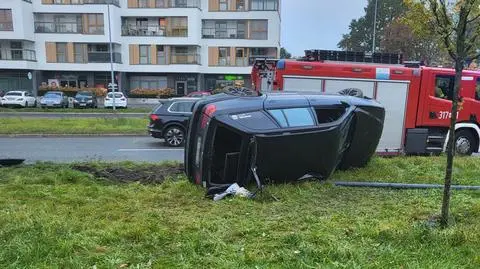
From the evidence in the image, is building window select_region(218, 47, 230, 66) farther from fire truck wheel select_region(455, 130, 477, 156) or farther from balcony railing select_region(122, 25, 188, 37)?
fire truck wheel select_region(455, 130, 477, 156)

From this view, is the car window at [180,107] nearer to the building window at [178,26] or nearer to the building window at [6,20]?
the building window at [178,26]

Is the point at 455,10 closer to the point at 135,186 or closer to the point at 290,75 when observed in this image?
the point at 135,186

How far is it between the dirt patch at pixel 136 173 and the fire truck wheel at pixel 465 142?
7.64 meters

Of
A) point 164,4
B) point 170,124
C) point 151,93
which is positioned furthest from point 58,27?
point 170,124

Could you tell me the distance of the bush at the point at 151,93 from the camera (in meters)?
48.6

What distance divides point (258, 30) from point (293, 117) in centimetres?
4457

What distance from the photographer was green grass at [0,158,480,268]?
3.78 m

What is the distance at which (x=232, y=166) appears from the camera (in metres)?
6.70

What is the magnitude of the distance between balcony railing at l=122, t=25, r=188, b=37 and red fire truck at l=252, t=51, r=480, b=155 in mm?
39061

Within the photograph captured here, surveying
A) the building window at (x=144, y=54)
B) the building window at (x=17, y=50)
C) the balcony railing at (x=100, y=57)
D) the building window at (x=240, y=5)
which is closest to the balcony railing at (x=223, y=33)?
the building window at (x=240, y=5)

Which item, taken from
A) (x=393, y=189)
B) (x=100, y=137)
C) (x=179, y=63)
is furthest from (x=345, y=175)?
(x=179, y=63)

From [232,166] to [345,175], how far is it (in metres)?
2.22

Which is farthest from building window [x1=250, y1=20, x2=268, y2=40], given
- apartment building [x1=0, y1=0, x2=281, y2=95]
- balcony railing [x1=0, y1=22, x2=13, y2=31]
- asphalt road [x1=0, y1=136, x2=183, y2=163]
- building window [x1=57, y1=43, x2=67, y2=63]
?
asphalt road [x1=0, y1=136, x2=183, y2=163]

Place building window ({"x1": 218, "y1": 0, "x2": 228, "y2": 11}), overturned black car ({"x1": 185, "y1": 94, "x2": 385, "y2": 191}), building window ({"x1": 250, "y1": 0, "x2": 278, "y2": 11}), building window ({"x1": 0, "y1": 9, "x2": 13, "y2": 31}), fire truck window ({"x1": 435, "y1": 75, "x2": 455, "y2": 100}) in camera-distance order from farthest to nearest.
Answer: building window ({"x1": 218, "y1": 0, "x2": 228, "y2": 11}) < building window ({"x1": 250, "y1": 0, "x2": 278, "y2": 11}) < building window ({"x1": 0, "y1": 9, "x2": 13, "y2": 31}) < fire truck window ({"x1": 435, "y1": 75, "x2": 455, "y2": 100}) < overturned black car ({"x1": 185, "y1": 94, "x2": 385, "y2": 191})
